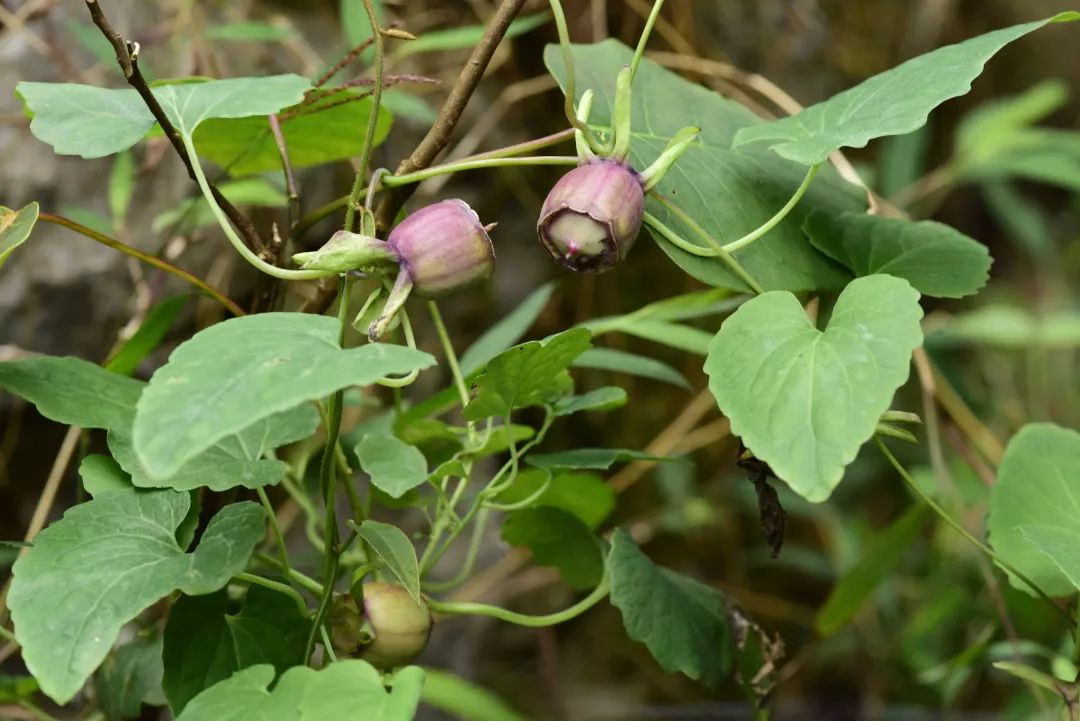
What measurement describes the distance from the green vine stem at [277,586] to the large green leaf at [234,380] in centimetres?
14

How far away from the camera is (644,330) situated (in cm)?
75

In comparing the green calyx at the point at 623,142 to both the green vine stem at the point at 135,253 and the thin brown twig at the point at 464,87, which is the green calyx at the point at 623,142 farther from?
the green vine stem at the point at 135,253

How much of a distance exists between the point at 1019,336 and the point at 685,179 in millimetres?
1240

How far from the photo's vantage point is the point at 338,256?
0.46m

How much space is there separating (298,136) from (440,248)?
0.90 ft

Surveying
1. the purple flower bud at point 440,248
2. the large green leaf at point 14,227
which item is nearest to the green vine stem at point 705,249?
the purple flower bud at point 440,248

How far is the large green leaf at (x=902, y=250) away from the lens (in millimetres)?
631

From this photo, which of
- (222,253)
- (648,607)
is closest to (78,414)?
(648,607)

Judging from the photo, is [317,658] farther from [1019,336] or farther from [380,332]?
[1019,336]

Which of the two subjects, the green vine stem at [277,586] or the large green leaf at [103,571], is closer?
the large green leaf at [103,571]

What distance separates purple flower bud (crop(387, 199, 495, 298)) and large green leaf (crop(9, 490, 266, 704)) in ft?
0.47

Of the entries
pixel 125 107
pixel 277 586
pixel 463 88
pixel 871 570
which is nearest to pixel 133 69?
pixel 125 107

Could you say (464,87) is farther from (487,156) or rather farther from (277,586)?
(277,586)

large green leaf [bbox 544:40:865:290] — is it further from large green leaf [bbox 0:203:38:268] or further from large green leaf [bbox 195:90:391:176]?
large green leaf [bbox 0:203:38:268]
